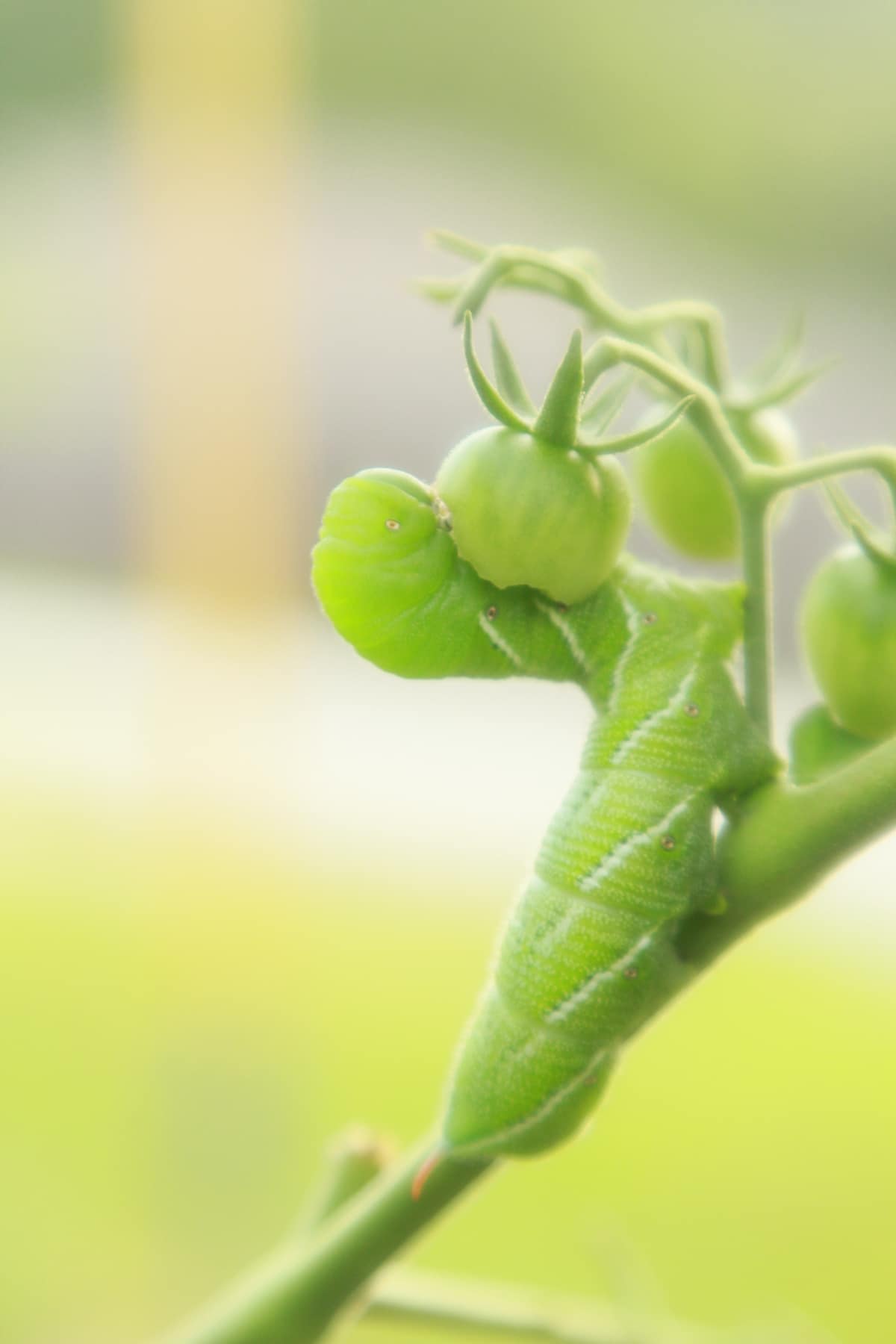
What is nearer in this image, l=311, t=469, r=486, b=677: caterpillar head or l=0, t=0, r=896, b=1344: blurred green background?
l=311, t=469, r=486, b=677: caterpillar head

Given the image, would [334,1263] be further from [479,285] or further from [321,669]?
[321,669]

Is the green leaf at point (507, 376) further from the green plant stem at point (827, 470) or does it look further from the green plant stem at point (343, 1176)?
the green plant stem at point (343, 1176)

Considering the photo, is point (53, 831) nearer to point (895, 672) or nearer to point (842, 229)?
point (895, 672)

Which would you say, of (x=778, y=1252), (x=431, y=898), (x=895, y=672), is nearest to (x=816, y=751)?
(x=895, y=672)

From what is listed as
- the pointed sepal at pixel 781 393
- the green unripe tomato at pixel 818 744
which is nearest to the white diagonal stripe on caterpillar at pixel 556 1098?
the green unripe tomato at pixel 818 744

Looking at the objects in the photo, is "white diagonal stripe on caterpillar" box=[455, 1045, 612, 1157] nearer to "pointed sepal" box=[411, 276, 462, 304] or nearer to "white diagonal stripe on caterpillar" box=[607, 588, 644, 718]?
"white diagonal stripe on caterpillar" box=[607, 588, 644, 718]

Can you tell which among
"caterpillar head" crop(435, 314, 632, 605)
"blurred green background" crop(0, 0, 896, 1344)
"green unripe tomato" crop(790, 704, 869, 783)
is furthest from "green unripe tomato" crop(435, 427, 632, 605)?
"blurred green background" crop(0, 0, 896, 1344)

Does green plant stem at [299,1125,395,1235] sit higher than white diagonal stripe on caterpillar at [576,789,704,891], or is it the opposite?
white diagonal stripe on caterpillar at [576,789,704,891]

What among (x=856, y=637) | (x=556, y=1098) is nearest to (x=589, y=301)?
(x=856, y=637)
